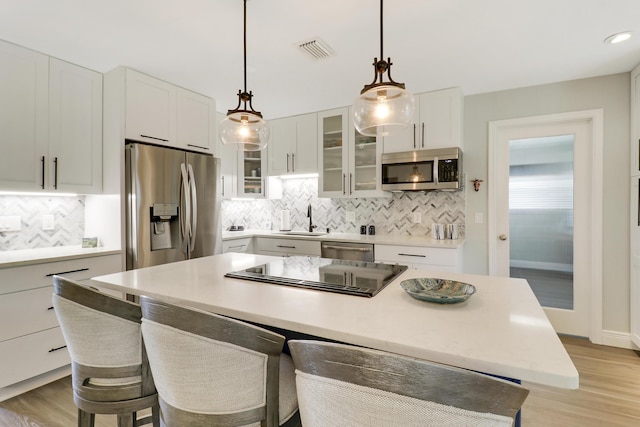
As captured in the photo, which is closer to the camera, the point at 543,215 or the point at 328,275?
the point at 328,275

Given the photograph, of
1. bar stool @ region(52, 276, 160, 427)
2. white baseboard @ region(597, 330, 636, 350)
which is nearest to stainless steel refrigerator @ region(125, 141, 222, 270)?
bar stool @ region(52, 276, 160, 427)

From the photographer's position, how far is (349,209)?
4.05m

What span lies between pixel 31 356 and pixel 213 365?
2.24 m

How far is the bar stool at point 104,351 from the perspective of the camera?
41.7 inches

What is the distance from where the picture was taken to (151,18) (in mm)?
2010

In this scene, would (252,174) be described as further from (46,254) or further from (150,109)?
(46,254)

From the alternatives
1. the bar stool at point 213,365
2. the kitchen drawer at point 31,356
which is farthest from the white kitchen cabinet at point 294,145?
the bar stool at point 213,365

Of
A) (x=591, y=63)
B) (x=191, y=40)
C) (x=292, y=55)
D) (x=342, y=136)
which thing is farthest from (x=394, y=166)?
(x=191, y=40)

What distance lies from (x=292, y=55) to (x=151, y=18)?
976 mm

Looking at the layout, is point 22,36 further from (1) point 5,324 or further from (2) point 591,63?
(2) point 591,63

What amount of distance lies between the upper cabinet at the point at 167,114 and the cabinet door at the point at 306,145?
40.7 inches

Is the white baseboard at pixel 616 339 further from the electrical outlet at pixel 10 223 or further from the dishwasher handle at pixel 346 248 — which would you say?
the electrical outlet at pixel 10 223

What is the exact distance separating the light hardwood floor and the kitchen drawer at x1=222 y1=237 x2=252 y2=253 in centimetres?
172

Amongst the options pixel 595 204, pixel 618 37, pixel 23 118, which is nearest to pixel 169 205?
pixel 23 118
